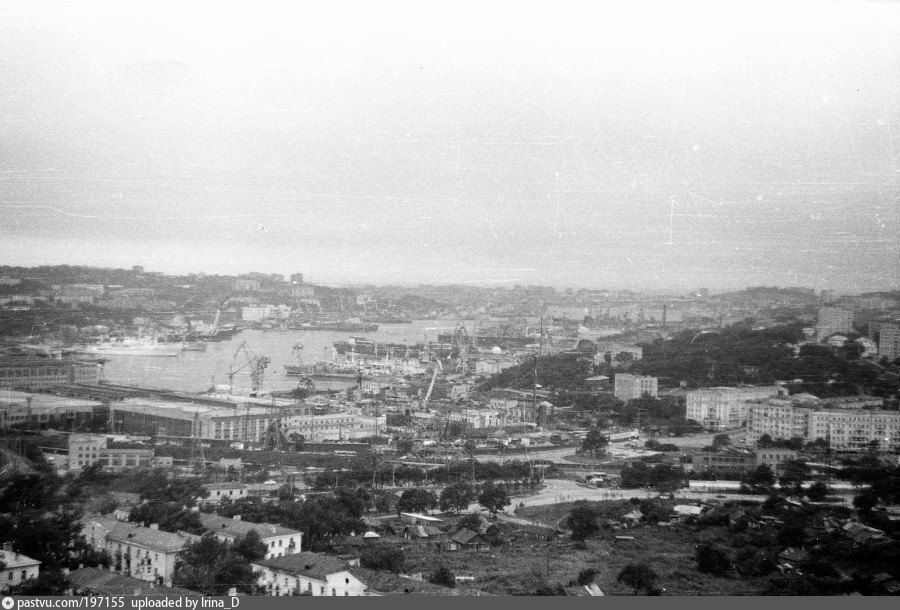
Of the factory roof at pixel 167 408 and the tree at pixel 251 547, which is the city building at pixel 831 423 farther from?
the factory roof at pixel 167 408

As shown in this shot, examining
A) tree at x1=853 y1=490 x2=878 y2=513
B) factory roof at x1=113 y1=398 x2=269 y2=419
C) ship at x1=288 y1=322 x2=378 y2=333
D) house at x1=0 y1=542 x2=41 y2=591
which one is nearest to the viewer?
house at x1=0 y1=542 x2=41 y2=591

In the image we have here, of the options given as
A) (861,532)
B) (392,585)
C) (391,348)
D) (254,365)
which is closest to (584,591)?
(392,585)

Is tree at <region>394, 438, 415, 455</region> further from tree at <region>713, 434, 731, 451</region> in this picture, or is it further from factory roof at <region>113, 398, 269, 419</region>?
tree at <region>713, 434, 731, 451</region>

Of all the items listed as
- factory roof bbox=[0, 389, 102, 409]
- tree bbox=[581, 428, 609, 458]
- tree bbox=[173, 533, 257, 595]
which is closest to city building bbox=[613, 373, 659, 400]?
tree bbox=[581, 428, 609, 458]

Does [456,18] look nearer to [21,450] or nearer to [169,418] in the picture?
[169,418]

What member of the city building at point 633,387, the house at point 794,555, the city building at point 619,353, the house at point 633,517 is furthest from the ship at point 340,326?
the house at point 794,555
